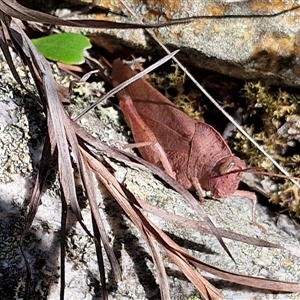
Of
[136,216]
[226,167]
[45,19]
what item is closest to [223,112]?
[226,167]

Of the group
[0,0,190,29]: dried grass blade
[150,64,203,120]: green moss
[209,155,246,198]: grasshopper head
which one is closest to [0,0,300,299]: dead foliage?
[0,0,190,29]: dried grass blade

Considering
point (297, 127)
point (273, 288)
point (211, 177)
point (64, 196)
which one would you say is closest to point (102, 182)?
point (64, 196)

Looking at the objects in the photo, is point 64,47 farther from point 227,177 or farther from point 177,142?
point 227,177

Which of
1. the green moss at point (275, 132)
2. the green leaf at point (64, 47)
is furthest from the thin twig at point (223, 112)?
the green leaf at point (64, 47)

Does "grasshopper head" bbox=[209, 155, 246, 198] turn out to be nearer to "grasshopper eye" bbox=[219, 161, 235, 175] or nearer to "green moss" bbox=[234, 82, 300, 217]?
"grasshopper eye" bbox=[219, 161, 235, 175]

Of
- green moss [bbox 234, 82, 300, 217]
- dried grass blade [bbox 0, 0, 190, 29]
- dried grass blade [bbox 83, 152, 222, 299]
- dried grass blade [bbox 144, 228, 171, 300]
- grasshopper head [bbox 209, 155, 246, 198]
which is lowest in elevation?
dried grass blade [bbox 144, 228, 171, 300]

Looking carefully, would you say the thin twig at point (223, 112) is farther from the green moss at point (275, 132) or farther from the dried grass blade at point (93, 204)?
the dried grass blade at point (93, 204)
